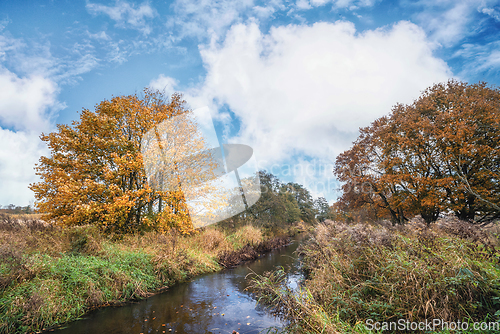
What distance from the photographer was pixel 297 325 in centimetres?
384

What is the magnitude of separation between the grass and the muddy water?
52.0 inches

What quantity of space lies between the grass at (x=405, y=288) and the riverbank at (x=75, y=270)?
209 inches

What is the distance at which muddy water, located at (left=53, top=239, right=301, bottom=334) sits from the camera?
206 inches

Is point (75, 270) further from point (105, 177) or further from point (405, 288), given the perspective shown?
point (405, 288)

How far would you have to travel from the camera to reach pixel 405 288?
3.77 metres

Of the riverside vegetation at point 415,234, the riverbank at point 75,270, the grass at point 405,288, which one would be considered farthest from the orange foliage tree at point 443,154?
the riverbank at point 75,270

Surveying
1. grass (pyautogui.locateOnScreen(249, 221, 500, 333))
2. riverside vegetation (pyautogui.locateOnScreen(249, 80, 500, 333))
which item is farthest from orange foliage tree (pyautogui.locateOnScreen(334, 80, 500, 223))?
grass (pyautogui.locateOnScreen(249, 221, 500, 333))

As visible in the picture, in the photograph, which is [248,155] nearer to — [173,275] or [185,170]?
[185,170]

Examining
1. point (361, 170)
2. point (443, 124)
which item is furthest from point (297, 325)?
Result: point (361, 170)

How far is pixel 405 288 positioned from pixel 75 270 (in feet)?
27.4

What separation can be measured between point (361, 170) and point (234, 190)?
43.2ft

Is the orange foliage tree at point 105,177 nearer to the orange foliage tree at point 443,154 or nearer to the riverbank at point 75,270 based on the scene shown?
the riverbank at point 75,270

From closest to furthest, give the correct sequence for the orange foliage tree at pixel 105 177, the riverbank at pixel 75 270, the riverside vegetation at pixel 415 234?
the riverside vegetation at pixel 415 234 → the riverbank at pixel 75 270 → the orange foliage tree at pixel 105 177

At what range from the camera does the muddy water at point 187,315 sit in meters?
5.24
